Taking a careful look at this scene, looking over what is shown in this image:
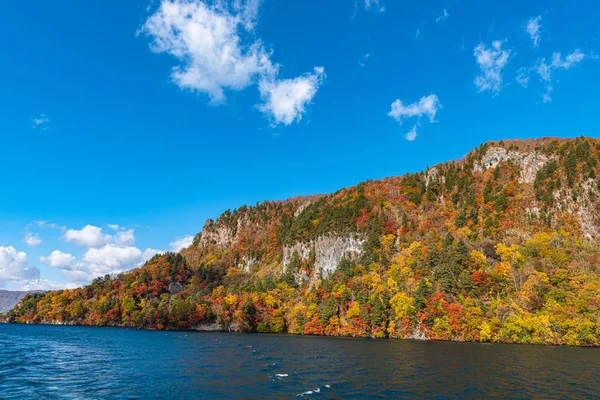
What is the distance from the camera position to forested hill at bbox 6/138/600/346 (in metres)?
97.9

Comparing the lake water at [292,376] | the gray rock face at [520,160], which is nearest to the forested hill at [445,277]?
the gray rock face at [520,160]

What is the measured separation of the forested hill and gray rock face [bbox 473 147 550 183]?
1.97 ft

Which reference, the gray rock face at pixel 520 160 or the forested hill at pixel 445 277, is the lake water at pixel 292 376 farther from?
the gray rock face at pixel 520 160

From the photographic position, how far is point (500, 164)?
615 ft

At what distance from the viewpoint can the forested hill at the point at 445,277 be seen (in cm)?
9794

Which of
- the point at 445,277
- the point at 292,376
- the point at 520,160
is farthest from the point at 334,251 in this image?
the point at 292,376

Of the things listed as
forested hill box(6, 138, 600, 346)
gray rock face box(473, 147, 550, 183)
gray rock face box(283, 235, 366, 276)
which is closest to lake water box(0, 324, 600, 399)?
forested hill box(6, 138, 600, 346)

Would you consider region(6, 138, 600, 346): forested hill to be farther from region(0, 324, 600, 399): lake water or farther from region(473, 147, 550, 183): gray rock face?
region(0, 324, 600, 399): lake water

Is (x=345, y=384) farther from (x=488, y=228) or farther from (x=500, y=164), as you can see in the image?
(x=500, y=164)

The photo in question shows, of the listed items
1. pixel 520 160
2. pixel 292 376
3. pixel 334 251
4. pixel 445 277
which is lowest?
pixel 292 376

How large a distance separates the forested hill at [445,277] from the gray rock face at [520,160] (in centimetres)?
60

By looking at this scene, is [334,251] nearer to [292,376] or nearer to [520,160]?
[520,160]

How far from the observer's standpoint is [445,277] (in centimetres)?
11350

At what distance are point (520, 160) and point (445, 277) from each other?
346ft
